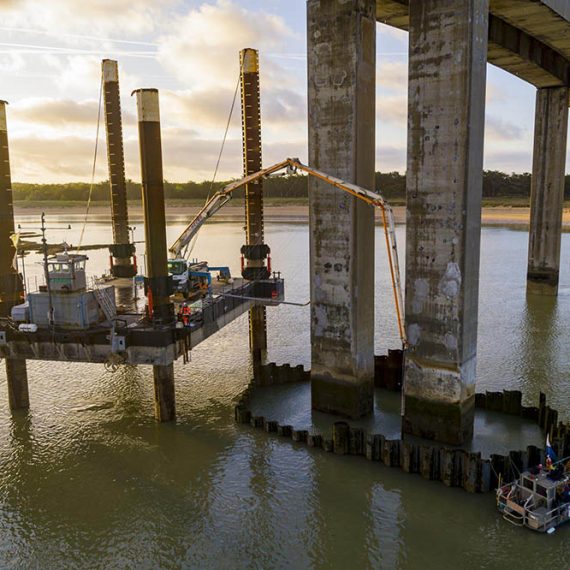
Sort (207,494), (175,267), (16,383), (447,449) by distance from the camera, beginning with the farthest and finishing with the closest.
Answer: (175,267) → (16,383) → (447,449) → (207,494)

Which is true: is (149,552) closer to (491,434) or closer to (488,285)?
(491,434)

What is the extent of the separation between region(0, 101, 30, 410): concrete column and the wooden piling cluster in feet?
34.4

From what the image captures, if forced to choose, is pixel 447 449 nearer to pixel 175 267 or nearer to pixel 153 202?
pixel 153 202

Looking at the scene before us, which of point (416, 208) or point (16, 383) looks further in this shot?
point (16, 383)

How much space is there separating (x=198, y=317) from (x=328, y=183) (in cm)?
817

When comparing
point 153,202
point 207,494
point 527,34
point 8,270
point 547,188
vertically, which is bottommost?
point 207,494

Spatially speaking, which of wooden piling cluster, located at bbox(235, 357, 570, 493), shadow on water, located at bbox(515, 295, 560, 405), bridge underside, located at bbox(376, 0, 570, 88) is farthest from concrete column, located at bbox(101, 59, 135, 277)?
shadow on water, located at bbox(515, 295, 560, 405)

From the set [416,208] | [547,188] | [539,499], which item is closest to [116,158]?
[416,208]

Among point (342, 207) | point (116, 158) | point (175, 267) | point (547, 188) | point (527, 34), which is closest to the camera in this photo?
point (342, 207)

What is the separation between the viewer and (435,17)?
807 inches

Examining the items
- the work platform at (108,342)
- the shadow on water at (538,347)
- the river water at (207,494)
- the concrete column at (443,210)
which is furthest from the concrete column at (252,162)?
the shadow on water at (538,347)

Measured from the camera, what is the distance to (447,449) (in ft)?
65.3

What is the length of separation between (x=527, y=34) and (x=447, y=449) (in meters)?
30.4

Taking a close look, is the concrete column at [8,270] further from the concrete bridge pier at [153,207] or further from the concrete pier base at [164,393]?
the concrete bridge pier at [153,207]
